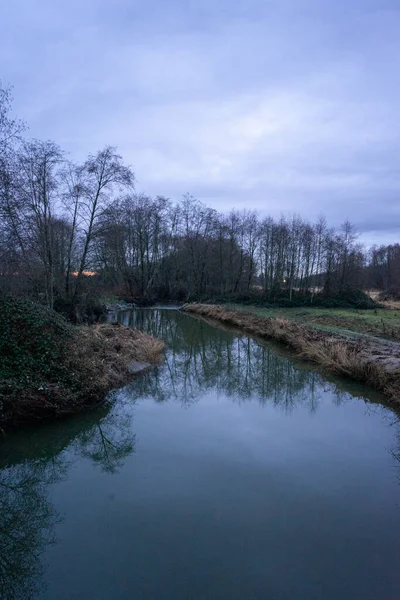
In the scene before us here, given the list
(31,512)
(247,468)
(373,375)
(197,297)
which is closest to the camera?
(31,512)

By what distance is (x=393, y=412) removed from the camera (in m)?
8.54

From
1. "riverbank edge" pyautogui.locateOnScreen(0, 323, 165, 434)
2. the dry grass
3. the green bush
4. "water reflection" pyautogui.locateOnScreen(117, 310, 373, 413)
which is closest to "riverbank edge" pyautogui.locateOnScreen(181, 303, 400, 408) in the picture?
"water reflection" pyautogui.locateOnScreen(117, 310, 373, 413)

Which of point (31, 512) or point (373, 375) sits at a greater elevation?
point (373, 375)

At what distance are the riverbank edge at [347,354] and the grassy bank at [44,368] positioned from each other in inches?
262

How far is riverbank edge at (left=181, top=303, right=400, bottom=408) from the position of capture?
9.98 meters

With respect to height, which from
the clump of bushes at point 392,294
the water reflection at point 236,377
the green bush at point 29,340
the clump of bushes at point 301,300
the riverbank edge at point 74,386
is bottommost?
the water reflection at point 236,377

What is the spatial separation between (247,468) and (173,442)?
1.55 meters

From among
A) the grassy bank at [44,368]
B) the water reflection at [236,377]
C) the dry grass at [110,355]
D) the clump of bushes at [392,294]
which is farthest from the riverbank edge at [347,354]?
the clump of bushes at [392,294]

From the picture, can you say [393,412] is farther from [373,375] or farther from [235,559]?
[235,559]

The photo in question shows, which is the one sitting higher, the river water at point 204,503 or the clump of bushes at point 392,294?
the clump of bushes at point 392,294

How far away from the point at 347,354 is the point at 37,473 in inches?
381

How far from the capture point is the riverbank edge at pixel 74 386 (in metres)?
7.11

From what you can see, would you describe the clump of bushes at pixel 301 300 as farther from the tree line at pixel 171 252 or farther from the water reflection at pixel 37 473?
Result: the water reflection at pixel 37 473

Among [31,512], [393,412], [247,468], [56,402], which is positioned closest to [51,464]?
[31,512]
